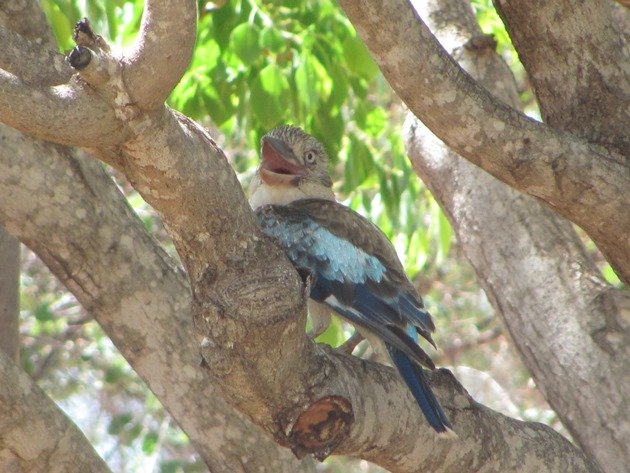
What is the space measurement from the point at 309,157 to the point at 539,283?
1.33 meters

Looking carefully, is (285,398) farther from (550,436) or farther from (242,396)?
(550,436)

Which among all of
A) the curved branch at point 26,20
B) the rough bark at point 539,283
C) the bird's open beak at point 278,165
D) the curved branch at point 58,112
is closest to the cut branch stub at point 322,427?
the curved branch at point 58,112

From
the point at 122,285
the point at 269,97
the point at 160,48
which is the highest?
the point at 269,97

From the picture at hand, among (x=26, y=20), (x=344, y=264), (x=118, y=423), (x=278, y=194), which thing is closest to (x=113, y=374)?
(x=118, y=423)

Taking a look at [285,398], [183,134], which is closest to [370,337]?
[285,398]

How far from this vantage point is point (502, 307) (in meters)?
4.03

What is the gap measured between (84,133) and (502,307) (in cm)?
213

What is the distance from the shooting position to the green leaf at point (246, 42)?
4.20 m

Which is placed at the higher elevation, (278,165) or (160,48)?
(278,165)

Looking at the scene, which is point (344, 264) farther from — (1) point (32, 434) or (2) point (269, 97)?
(1) point (32, 434)

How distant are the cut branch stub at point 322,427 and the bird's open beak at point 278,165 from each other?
1.90m

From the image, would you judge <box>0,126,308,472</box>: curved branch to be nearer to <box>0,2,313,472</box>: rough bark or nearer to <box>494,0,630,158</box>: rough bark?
<box>0,2,313,472</box>: rough bark

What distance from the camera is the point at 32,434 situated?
3105mm

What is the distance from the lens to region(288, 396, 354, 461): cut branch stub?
2.76 meters
